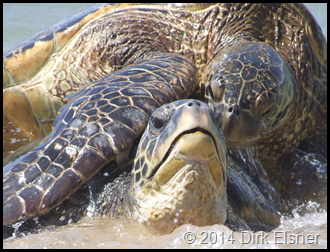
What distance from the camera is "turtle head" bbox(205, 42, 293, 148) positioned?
3432 mm

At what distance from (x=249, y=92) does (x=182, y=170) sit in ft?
5.34

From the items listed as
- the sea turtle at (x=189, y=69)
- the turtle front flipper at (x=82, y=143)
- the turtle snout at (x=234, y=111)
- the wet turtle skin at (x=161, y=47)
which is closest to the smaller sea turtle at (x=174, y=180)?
the turtle front flipper at (x=82, y=143)

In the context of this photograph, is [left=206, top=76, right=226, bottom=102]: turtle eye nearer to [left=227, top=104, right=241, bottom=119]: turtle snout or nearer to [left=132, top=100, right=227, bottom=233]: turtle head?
[left=227, top=104, right=241, bottom=119]: turtle snout

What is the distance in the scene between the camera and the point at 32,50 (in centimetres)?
494

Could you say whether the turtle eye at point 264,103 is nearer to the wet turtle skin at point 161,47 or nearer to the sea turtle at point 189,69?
the sea turtle at point 189,69

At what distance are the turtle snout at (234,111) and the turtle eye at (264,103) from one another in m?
0.17

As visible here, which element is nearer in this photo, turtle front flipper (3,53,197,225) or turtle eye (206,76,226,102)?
turtle front flipper (3,53,197,225)

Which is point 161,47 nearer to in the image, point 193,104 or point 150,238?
point 193,104

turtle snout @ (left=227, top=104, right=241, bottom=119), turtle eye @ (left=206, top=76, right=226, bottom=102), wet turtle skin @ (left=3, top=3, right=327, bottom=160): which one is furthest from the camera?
wet turtle skin @ (left=3, top=3, right=327, bottom=160)

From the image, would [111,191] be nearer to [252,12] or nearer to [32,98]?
[32,98]

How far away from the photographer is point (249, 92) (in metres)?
3.46

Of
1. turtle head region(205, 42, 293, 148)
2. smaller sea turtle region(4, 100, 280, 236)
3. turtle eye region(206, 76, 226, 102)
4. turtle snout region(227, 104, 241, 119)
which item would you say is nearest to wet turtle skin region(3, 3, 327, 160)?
turtle head region(205, 42, 293, 148)

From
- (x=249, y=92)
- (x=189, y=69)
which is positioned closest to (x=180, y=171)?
(x=249, y=92)

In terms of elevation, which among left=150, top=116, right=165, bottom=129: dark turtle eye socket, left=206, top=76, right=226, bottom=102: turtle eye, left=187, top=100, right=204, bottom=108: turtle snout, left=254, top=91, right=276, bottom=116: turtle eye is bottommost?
left=254, top=91, right=276, bottom=116: turtle eye
